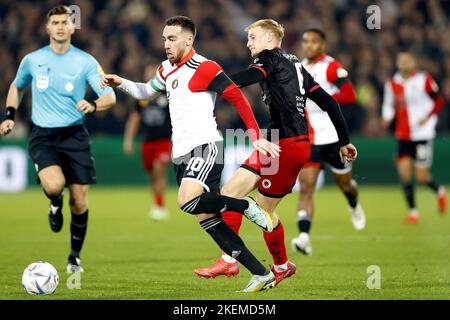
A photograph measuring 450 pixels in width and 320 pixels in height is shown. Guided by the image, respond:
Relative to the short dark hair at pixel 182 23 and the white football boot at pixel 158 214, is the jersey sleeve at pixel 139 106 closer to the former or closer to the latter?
the white football boot at pixel 158 214

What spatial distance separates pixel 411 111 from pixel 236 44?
7.37m

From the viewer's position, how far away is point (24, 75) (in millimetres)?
9289

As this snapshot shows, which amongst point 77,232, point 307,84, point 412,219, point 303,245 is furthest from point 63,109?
point 412,219

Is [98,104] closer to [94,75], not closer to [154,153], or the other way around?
[94,75]

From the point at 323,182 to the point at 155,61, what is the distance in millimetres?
4412

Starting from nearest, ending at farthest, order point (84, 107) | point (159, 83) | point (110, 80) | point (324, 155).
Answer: point (110, 80) < point (159, 83) < point (84, 107) < point (324, 155)

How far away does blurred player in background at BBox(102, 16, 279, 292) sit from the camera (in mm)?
7422

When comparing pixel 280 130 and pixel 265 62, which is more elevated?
pixel 265 62

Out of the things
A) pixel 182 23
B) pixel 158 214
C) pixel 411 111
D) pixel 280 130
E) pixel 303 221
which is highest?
pixel 182 23

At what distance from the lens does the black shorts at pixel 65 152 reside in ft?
30.0

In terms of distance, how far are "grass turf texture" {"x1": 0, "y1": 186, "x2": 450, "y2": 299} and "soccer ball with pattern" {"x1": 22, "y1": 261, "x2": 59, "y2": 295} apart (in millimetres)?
93

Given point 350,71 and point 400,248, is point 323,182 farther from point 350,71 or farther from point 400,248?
point 400,248

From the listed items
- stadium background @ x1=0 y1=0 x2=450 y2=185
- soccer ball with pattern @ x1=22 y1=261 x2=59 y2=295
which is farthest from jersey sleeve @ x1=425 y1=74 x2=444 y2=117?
soccer ball with pattern @ x1=22 y1=261 x2=59 y2=295

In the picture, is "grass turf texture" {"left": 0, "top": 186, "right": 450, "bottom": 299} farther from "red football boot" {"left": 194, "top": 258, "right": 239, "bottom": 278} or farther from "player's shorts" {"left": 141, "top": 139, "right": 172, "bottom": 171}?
"player's shorts" {"left": 141, "top": 139, "right": 172, "bottom": 171}
